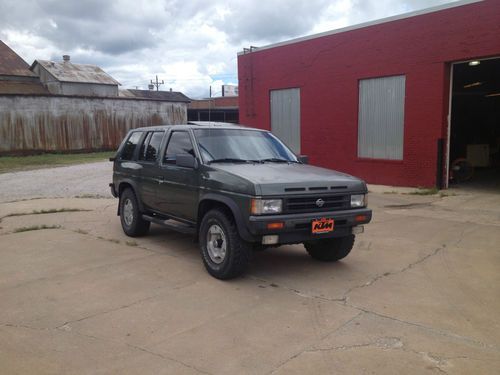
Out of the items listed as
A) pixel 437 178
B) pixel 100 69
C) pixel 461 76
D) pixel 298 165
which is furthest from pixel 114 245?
pixel 100 69

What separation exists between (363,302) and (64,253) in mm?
4395

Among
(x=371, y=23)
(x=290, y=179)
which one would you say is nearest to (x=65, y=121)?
(x=371, y=23)

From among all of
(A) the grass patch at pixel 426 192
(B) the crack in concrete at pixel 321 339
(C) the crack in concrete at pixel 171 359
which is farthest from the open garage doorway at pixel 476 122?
(C) the crack in concrete at pixel 171 359

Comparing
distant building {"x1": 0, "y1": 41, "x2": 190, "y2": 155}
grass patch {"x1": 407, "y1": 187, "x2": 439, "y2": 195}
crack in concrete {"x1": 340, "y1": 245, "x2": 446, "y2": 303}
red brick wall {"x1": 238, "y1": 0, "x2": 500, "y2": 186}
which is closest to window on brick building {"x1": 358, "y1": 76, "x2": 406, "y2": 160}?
red brick wall {"x1": 238, "y1": 0, "x2": 500, "y2": 186}

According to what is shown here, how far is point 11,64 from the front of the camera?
4100 cm

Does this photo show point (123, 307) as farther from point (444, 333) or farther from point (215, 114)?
point (215, 114)

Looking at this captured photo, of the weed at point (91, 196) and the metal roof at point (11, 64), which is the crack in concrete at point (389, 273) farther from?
the metal roof at point (11, 64)

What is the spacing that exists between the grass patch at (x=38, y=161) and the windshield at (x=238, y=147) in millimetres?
16375

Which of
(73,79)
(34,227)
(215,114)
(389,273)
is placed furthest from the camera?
(215,114)

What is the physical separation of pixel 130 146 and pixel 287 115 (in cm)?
1033

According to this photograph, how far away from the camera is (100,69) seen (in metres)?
47.4

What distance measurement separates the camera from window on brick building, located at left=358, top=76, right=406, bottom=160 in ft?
45.1

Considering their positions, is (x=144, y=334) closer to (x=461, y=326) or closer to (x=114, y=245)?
(x=461, y=326)

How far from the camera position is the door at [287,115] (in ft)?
56.3
